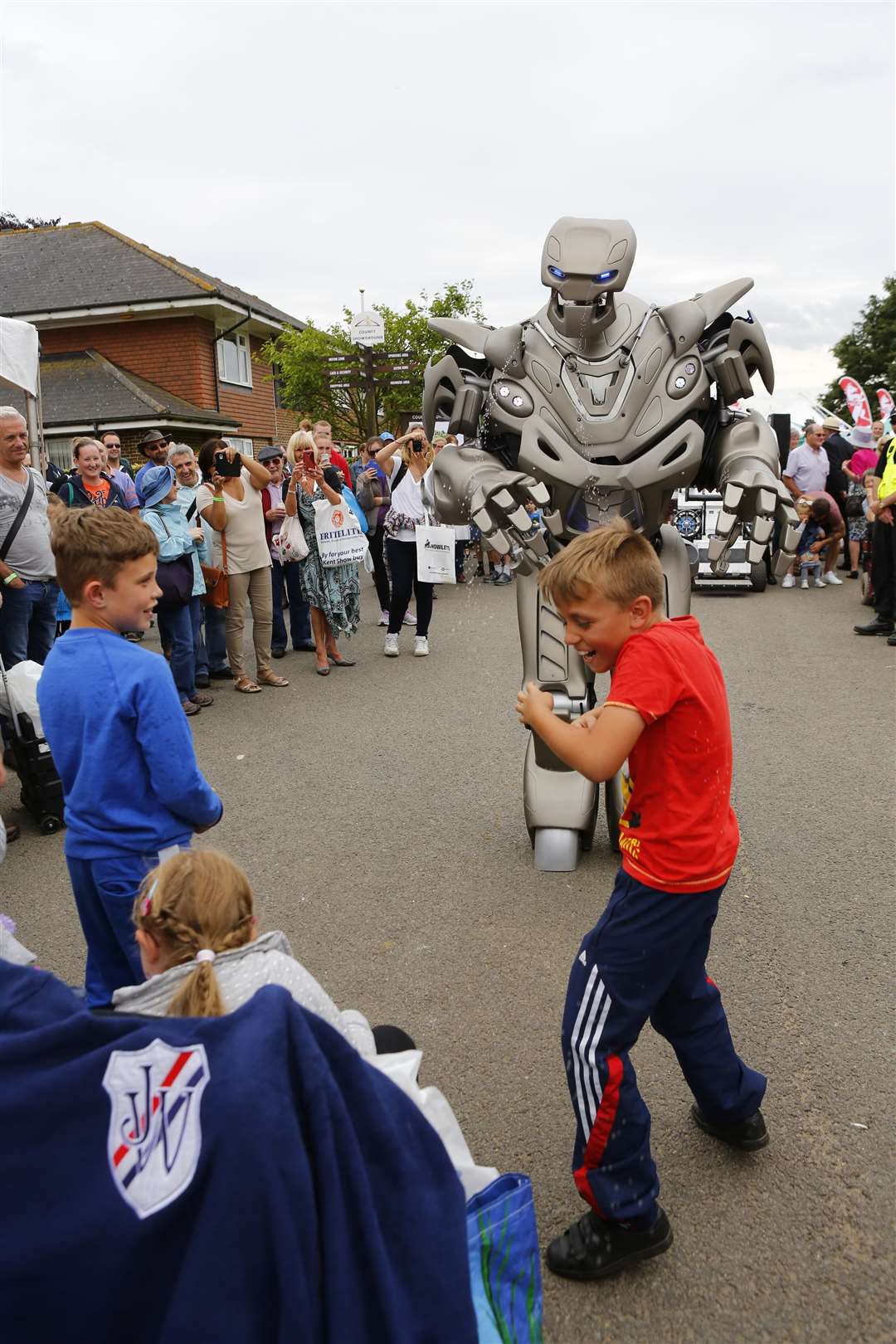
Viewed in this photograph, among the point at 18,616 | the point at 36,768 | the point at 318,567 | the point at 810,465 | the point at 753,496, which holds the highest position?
the point at 810,465

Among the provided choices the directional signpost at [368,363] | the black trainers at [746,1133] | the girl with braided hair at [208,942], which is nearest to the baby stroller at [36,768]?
the girl with braided hair at [208,942]

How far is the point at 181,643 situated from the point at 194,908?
5.58 m

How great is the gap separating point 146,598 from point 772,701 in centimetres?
549

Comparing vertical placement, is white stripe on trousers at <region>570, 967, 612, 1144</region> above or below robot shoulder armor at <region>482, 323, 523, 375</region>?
below

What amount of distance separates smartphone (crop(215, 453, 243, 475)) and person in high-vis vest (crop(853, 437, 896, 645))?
5.71m

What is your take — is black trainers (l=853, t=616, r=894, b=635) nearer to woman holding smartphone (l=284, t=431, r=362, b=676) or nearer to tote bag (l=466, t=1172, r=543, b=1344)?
woman holding smartphone (l=284, t=431, r=362, b=676)

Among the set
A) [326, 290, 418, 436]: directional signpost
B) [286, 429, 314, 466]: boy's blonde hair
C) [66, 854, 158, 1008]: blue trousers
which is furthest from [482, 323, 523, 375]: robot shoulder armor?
[326, 290, 418, 436]: directional signpost

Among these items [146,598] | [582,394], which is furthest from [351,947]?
[582,394]

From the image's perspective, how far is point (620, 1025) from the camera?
210 cm

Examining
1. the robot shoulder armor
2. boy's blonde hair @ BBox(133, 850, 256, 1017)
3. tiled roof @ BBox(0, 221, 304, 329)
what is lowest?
boy's blonde hair @ BBox(133, 850, 256, 1017)

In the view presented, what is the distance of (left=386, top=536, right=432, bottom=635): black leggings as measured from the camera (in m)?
8.41

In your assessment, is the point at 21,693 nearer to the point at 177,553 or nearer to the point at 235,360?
the point at 177,553

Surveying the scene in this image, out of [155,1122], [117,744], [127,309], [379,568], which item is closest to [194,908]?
[155,1122]

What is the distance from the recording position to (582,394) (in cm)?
405
